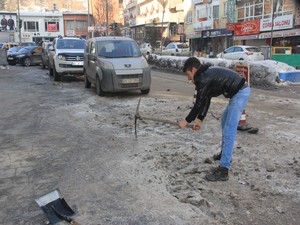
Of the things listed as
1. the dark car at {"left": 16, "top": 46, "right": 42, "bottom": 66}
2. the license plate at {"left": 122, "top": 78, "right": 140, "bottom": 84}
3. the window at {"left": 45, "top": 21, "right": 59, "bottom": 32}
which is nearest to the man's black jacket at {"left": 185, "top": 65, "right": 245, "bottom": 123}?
the license plate at {"left": 122, "top": 78, "right": 140, "bottom": 84}

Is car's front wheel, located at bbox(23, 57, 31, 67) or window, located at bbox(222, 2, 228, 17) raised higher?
window, located at bbox(222, 2, 228, 17)

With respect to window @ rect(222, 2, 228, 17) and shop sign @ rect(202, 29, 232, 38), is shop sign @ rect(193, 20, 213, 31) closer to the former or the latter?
shop sign @ rect(202, 29, 232, 38)

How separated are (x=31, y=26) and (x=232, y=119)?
8712 centimetres

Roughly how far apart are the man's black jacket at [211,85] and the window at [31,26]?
8657cm

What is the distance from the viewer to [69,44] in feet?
57.6

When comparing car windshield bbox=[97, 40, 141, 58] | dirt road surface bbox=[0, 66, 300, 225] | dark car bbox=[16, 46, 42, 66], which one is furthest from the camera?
dark car bbox=[16, 46, 42, 66]

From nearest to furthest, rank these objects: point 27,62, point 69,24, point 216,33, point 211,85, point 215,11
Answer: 1. point 211,85
2. point 27,62
3. point 216,33
4. point 215,11
5. point 69,24

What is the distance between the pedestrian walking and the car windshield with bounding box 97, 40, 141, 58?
7.72m

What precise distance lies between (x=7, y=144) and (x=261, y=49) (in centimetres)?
2247

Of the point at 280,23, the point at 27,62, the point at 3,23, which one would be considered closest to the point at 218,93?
the point at 27,62

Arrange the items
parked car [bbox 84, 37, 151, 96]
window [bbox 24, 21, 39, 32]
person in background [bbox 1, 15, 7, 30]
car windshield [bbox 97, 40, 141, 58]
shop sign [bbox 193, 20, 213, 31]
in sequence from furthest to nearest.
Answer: window [bbox 24, 21, 39, 32]
person in background [bbox 1, 15, 7, 30]
shop sign [bbox 193, 20, 213, 31]
car windshield [bbox 97, 40, 141, 58]
parked car [bbox 84, 37, 151, 96]

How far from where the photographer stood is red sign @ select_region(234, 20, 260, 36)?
35125mm

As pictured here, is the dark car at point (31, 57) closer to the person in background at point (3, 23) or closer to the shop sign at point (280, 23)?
the shop sign at point (280, 23)

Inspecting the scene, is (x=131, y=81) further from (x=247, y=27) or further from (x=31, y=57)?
(x=247, y=27)
